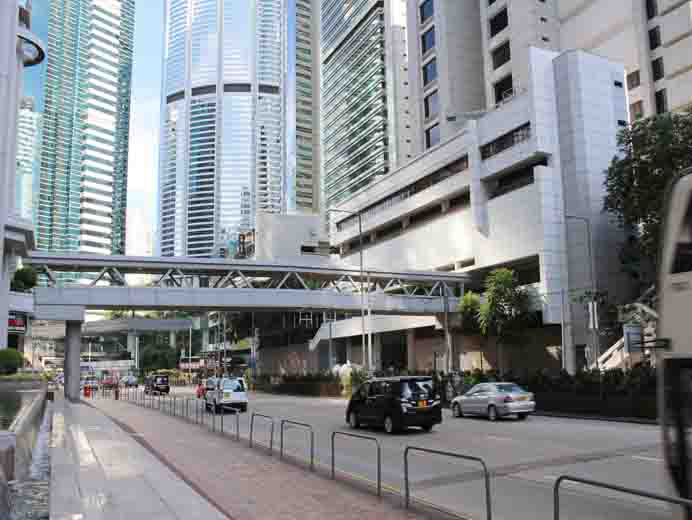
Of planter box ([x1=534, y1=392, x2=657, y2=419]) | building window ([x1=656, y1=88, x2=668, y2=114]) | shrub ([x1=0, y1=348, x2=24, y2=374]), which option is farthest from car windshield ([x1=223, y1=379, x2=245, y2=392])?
building window ([x1=656, y1=88, x2=668, y2=114])

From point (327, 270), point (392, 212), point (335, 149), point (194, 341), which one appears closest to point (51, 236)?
point (194, 341)

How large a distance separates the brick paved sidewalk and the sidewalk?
14.3 inches

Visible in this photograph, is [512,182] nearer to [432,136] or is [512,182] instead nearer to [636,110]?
[636,110]

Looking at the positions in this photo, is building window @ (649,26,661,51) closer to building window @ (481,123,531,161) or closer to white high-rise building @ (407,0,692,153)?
white high-rise building @ (407,0,692,153)

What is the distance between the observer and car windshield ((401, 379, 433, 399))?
19094mm

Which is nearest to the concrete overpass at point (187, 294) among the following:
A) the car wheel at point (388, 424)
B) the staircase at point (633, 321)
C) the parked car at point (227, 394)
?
the staircase at point (633, 321)

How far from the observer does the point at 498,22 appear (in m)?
59.0

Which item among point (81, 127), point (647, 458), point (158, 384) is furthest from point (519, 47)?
point (81, 127)

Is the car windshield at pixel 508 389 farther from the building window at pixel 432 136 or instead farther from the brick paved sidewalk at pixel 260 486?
the building window at pixel 432 136

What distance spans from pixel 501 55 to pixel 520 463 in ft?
173

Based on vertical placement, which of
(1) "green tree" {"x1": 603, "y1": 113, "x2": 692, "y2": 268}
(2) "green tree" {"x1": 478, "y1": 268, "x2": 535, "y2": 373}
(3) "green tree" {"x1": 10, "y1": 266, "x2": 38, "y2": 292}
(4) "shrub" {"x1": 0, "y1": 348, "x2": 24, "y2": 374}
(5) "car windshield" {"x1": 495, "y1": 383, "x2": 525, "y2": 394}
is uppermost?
(1) "green tree" {"x1": 603, "y1": 113, "x2": 692, "y2": 268}

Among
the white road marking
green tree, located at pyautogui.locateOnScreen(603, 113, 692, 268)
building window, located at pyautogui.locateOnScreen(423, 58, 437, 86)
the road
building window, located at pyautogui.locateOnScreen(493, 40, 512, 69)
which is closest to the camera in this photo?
the road

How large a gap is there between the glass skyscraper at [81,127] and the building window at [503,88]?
336 feet

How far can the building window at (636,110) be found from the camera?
178 ft
